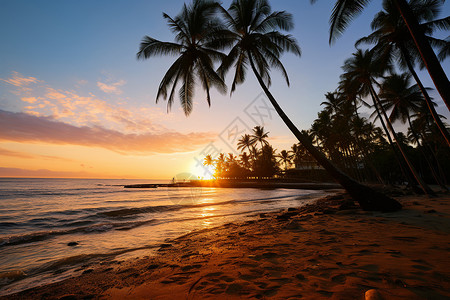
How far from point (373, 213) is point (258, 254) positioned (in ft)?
16.6

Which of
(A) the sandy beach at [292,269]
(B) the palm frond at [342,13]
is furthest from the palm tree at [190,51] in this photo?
(A) the sandy beach at [292,269]

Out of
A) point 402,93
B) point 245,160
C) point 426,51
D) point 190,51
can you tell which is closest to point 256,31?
point 190,51

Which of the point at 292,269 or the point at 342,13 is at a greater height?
the point at 342,13

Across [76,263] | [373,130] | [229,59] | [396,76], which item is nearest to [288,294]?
[76,263]

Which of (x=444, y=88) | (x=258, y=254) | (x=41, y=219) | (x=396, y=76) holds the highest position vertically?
(x=396, y=76)

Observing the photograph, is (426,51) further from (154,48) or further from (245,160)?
(245,160)

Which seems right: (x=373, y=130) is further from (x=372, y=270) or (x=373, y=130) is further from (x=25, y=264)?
(x=25, y=264)

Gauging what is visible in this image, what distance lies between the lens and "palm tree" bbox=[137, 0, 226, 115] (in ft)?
38.5

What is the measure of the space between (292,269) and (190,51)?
512 inches

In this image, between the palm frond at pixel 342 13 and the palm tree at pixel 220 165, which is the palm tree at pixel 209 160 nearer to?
the palm tree at pixel 220 165

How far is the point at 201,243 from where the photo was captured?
486cm

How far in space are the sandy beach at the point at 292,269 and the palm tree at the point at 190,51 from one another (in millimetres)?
10554

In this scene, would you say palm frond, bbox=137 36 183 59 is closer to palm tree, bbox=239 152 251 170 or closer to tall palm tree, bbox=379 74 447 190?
tall palm tree, bbox=379 74 447 190

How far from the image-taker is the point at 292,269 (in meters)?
2.68
